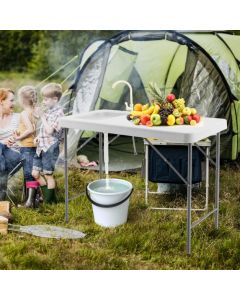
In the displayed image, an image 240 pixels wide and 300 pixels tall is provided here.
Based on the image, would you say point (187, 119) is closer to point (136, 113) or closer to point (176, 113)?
point (176, 113)

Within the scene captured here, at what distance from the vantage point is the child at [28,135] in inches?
218

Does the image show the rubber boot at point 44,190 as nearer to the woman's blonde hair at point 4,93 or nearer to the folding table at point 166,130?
the folding table at point 166,130

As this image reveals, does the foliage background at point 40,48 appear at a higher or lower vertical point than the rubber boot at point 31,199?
higher

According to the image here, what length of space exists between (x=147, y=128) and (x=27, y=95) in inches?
65.4

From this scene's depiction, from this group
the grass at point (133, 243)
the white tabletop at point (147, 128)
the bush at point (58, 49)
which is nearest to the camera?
the white tabletop at point (147, 128)

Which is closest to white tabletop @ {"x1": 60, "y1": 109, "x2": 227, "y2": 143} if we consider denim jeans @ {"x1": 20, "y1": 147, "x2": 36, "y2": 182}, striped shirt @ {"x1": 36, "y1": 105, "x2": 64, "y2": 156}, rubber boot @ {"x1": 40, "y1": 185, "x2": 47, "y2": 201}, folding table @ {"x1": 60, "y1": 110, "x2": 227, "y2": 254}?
folding table @ {"x1": 60, "y1": 110, "x2": 227, "y2": 254}

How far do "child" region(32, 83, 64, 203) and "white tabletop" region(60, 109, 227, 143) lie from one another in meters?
0.54

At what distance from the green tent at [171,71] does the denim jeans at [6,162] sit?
2.17ft

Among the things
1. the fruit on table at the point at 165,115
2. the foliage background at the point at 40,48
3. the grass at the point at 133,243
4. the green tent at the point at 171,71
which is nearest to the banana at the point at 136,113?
the fruit on table at the point at 165,115

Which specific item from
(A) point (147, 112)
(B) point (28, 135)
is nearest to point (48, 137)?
(B) point (28, 135)

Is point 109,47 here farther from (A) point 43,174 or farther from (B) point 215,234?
(B) point 215,234

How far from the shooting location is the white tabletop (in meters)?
4.17

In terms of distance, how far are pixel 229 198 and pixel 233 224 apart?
16.1 inches

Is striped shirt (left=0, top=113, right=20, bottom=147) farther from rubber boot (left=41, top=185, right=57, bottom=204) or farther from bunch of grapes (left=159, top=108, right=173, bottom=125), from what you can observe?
bunch of grapes (left=159, top=108, right=173, bottom=125)
